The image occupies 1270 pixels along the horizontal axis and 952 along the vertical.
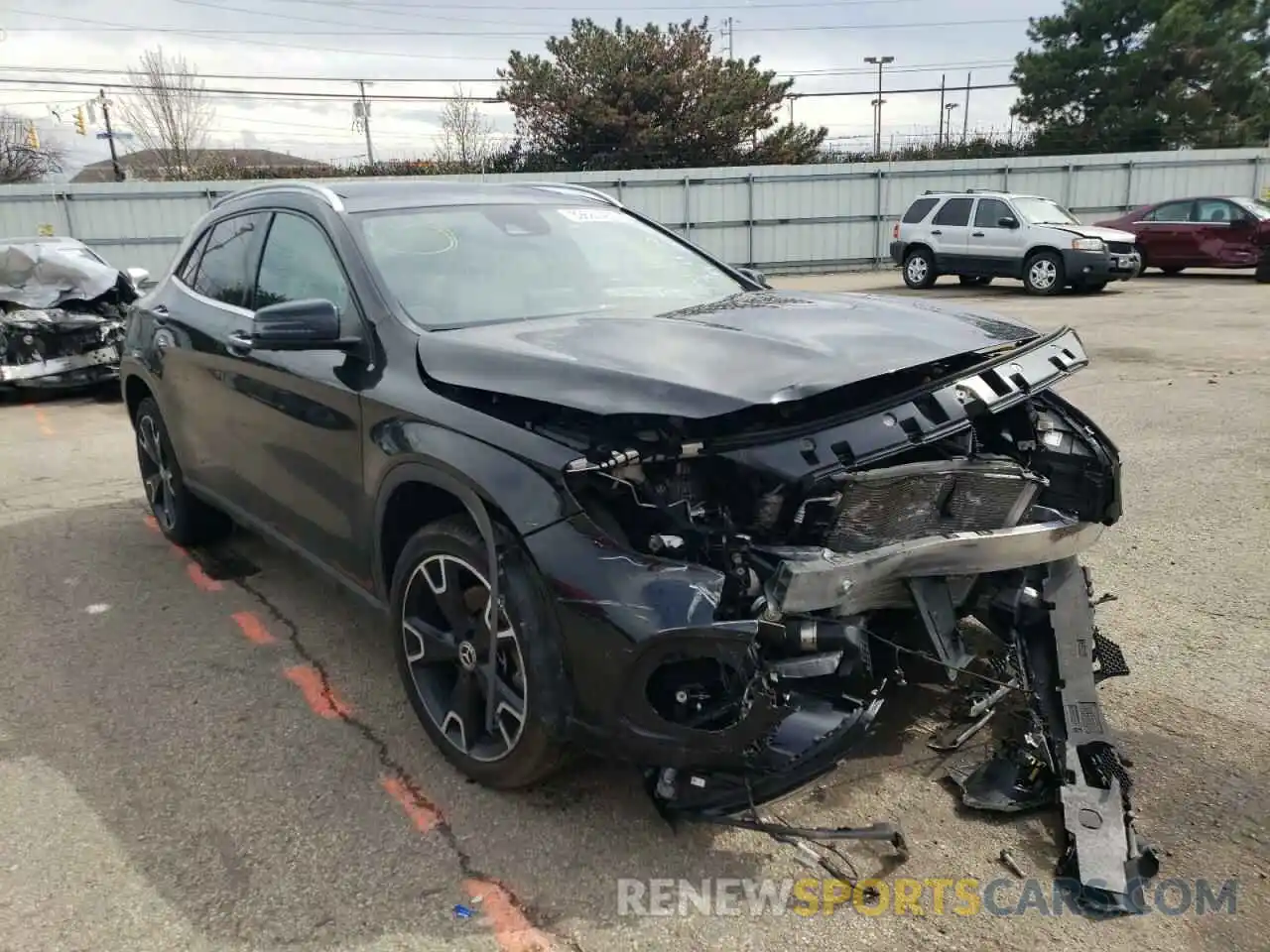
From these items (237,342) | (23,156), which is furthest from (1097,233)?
(23,156)

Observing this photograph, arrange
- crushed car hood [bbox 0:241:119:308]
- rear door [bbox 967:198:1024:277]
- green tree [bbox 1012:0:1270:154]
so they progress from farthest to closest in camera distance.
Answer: green tree [bbox 1012:0:1270:154] < rear door [bbox 967:198:1024:277] < crushed car hood [bbox 0:241:119:308]

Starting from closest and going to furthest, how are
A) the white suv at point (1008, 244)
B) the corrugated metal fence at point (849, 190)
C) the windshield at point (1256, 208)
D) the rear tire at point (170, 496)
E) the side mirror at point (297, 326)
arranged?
the side mirror at point (297, 326)
the rear tire at point (170, 496)
the white suv at point (1008, 244)
the windshield at point (1256, 208)
the corrugated metal fence at point (849, 190)

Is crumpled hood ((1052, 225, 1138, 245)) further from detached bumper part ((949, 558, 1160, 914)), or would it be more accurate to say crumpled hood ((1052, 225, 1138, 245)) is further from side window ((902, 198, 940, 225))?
detached bumper part ((949, 558, 1160, 914))

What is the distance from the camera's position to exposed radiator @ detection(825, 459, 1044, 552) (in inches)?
100

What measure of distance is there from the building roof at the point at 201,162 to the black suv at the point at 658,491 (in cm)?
4148

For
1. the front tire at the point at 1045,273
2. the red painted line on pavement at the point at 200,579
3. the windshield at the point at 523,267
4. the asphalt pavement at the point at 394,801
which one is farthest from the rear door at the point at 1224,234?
the red painted line on pavement at the point at 200,579

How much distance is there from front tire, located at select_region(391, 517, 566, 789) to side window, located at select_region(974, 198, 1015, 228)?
16.6 m

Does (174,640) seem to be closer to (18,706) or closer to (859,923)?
(18,706)

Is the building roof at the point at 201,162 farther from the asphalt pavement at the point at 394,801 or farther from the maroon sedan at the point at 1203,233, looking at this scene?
the asphalt pavement at the point at 394,801

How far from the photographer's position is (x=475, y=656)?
287 centimetres

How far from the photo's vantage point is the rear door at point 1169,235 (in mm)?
18719

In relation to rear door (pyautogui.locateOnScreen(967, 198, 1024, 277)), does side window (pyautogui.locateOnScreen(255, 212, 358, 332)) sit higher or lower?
higher

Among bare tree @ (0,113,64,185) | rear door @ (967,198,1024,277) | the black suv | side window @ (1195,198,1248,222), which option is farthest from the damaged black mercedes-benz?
bare tree @ (0,113,64,185)

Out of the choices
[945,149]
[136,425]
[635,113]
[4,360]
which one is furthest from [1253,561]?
Result: [945,149]
